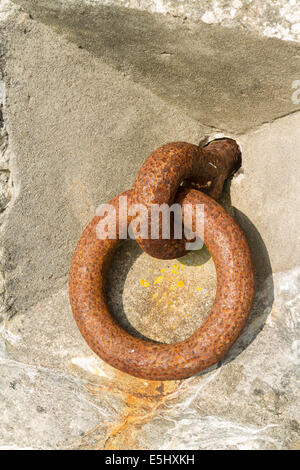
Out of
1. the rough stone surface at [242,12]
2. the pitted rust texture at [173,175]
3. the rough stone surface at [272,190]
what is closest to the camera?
the rough stone surface at [242,12]

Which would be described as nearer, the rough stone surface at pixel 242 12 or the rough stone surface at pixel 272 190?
the rough stone surface at pixel 242 12

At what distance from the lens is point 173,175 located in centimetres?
152

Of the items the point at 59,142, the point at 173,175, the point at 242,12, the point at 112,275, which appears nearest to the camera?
the point at 242,12

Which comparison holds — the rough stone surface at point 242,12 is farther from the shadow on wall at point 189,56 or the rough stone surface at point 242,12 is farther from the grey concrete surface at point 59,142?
Result: the grey concrete surface at point 59,142

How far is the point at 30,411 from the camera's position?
166 centimetres

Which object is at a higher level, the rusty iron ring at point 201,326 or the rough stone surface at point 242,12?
the rough stone surface at point 242,12

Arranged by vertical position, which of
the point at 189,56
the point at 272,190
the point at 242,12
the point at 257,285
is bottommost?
the point at 257,285

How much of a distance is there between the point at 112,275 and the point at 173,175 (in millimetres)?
544

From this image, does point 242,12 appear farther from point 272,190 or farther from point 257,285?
point 257,285

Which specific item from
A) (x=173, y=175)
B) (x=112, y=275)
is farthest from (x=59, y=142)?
(x=112, y=275)

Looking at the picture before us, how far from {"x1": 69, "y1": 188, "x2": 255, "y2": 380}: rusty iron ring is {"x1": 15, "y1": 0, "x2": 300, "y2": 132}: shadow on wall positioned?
0.40 metres

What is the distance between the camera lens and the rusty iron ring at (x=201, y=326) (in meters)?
1.53

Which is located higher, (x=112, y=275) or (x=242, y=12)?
(x=242, y=12)

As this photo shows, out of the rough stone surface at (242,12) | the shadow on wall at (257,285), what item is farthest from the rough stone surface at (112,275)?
the rough stone surface at (242,12)
